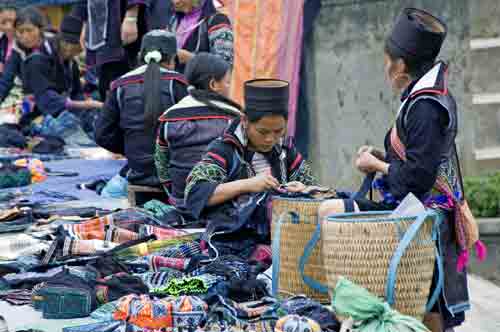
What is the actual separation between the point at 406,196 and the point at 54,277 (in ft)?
Answer: 5.14

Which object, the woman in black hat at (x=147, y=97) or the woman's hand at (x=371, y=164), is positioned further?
the woman in black hat at (x=147, y=97)

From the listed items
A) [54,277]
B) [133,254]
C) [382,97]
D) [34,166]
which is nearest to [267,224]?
[133,254]

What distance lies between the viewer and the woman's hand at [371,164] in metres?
4.29

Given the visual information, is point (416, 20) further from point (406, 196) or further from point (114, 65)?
point (114, 65)

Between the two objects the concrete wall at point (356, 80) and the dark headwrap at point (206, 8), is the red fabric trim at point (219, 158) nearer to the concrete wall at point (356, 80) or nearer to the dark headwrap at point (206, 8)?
the dark headwrap at point (206, 8)

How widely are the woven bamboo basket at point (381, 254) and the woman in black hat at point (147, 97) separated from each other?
138 inches

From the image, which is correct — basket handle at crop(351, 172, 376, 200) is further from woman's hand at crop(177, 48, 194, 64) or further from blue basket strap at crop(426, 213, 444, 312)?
woman's hand at crop(177, 48, 194, 64)

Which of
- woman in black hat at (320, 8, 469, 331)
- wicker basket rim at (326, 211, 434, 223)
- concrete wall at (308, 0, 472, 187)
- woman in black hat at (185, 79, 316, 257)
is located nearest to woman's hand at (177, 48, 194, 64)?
concrete wall at (308, 0, 472, 187)

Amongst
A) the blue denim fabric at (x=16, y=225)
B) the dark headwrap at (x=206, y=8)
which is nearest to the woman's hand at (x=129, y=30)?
the dark headwrap at (x=206, y=8)

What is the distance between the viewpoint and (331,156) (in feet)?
29.9

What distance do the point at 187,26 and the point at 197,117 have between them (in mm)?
2268

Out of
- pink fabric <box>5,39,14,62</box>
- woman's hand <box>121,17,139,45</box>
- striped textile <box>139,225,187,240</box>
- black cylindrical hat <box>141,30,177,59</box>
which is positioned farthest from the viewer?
pink fabric <box>5,39,14,62</box>

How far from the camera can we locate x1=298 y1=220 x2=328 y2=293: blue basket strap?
A: 419cm

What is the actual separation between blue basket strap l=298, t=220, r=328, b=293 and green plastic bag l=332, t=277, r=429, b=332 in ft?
1.26
